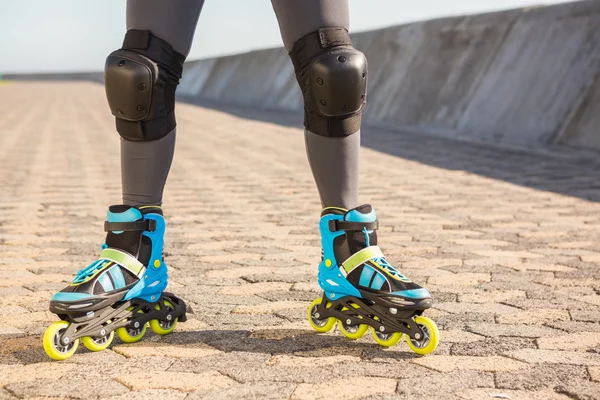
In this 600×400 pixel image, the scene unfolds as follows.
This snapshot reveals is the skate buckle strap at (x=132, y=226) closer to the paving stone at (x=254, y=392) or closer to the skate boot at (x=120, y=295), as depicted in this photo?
the skate boot at (x=120, y=295)

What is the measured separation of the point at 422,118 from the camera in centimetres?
1233

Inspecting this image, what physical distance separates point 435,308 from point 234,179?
14.5 feet

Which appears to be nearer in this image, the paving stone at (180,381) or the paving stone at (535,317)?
the paving stone at (180,381)

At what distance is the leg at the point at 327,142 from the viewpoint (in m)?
2.52

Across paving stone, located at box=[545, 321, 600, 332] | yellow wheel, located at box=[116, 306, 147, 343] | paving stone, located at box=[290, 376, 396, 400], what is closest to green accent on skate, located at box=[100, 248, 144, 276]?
yellow wheel, located at box=[116, 306, 147, 343]

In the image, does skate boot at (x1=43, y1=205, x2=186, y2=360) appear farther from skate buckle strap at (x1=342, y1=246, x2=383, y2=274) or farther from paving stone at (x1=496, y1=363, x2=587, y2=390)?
paving stone at (x1=496, y1=363, x2=587, y2=390)

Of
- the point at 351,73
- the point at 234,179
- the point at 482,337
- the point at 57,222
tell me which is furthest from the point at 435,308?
the point at 234,179

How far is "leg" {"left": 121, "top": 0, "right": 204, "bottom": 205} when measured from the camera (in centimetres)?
255

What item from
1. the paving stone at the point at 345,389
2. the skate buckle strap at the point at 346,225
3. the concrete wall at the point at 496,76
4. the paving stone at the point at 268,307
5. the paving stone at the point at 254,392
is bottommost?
the paving stone at the point at 254,392

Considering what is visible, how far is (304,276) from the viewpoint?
11.5 ft

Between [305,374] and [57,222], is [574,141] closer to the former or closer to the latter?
[57,222]

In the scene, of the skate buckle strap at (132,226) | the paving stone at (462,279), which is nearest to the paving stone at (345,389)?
the skate buckle strap at (132,226)

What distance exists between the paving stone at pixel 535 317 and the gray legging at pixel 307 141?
2.04ft

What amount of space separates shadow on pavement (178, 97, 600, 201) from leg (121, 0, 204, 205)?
401 centimetres
